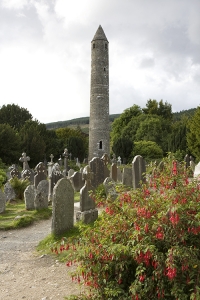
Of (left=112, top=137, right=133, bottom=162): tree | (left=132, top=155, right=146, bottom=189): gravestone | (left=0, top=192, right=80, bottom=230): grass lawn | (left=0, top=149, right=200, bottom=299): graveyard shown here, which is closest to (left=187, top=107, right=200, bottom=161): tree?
(left=112, top=137, right=133, bottom=162): tree

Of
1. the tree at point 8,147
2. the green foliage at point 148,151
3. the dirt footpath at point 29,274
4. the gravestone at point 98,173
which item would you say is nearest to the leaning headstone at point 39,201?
the dirt footpath at point 29,274

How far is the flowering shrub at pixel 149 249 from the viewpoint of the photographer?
268cm

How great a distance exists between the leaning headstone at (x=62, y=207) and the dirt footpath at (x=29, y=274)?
28.7 inches

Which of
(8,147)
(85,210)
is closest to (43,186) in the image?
(85,210)

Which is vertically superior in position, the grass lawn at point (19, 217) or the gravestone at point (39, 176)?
the gravestone at point (39, 176)

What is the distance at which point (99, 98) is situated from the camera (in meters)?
32.6

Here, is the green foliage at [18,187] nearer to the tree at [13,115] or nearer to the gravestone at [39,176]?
the gravestone at [39,176]

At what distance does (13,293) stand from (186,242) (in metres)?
2.59

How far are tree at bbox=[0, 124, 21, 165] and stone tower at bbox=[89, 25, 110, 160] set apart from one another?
909 centimetres

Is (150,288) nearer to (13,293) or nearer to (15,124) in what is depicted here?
(13,293)

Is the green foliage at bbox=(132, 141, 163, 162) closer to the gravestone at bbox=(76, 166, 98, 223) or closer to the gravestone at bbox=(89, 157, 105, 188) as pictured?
the gravestone at bbox=(89, 157, 105, 188)

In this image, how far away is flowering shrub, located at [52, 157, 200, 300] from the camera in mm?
2680

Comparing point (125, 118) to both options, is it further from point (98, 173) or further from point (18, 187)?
point (18, 187)

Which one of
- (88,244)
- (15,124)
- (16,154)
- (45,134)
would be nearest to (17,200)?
(88,244)
